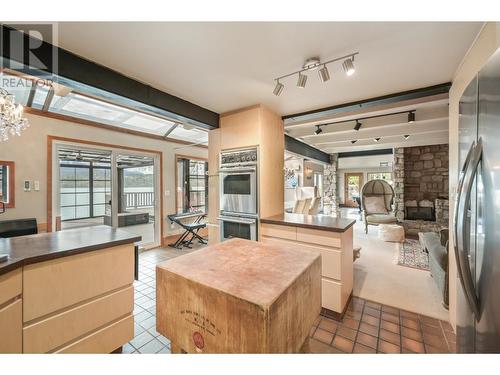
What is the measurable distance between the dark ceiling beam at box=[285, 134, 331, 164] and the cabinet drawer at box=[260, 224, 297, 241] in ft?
8.79

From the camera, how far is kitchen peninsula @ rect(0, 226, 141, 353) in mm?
1184

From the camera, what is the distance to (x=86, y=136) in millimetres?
3639

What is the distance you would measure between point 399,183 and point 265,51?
6.50 meters

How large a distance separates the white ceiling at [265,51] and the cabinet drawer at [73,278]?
5.19 feet

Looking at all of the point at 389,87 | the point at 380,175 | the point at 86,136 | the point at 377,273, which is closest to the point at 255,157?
the point at 389,87

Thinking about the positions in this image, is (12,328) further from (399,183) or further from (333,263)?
(399,183)

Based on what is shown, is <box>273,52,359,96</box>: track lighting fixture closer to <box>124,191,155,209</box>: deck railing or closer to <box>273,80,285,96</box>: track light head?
<box>273,80,285,96</box>: track light head

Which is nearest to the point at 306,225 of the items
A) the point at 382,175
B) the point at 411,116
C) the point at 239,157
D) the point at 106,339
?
the point at 239,157

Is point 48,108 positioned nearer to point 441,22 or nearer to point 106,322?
point 106,322

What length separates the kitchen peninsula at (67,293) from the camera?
118cm

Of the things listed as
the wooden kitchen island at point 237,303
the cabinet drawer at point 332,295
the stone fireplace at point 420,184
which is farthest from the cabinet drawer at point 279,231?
the stone fireplace at point 420,184

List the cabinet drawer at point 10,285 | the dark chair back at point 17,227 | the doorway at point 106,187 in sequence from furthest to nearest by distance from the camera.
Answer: the doorway at point 106,187 → the dark chair back at point 17,227 → the cabinet drawer at point 10,285

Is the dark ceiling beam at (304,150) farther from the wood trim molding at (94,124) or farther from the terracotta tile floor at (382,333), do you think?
the terracotta tile floor at (382,333)
